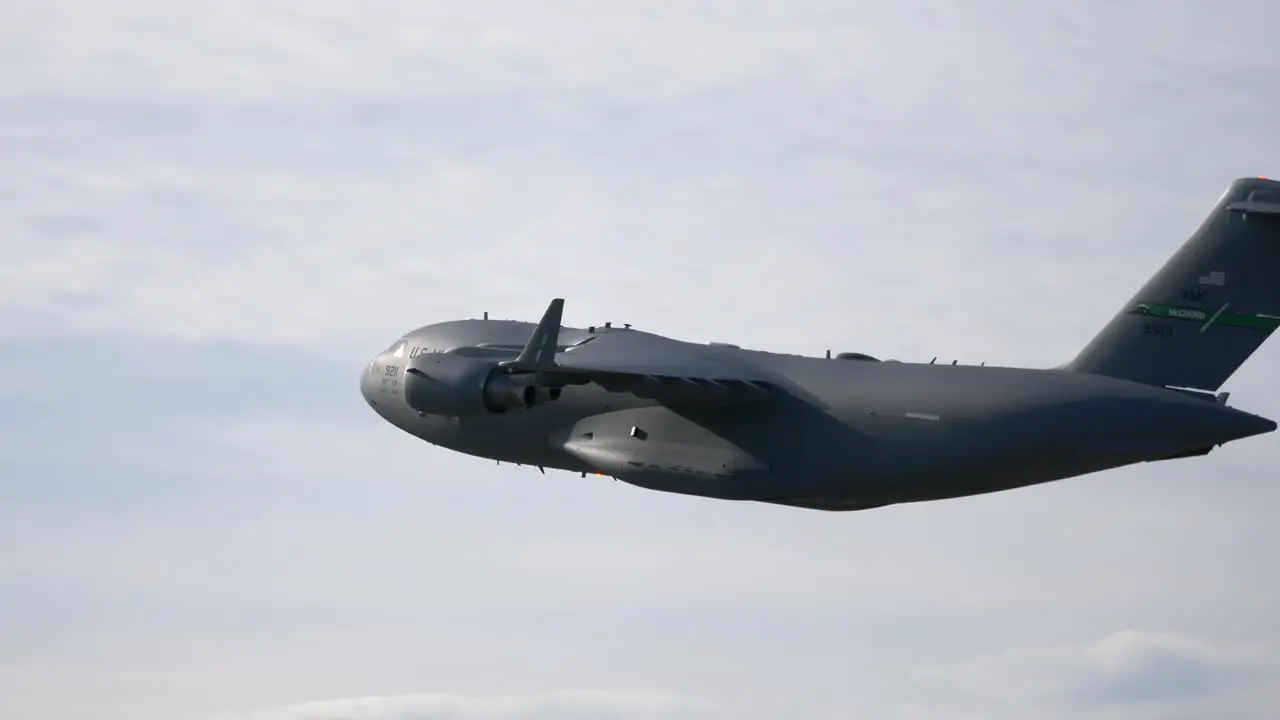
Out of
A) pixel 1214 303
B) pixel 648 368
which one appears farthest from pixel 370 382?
pixel 1214 303

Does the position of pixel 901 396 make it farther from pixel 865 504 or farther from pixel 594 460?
pixel 594 460

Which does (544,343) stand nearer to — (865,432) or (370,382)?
(865,432)

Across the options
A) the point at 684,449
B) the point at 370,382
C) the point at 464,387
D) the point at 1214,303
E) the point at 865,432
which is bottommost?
the point at 865,432

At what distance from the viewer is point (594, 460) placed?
2630 cm

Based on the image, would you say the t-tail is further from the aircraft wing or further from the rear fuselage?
the aircraft wing

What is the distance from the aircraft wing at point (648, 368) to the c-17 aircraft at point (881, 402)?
3 cm

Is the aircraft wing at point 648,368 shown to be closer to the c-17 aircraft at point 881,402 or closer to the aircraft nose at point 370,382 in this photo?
the c-17 aircraft at point 881,402

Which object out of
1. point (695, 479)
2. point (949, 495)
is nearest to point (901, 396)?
point (949, 495)

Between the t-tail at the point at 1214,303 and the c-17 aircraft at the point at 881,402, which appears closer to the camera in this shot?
the c-17 aircraft at the point at 881,402

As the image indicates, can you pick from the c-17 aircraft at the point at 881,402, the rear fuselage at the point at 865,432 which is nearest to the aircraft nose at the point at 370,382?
the rear fuselage at the point at 865,432

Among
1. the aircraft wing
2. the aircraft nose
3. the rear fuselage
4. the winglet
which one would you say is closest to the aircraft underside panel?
the rear fuselage

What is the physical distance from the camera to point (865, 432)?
23844 mm

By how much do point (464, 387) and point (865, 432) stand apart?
17.3ft

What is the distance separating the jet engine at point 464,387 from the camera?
990 inches
